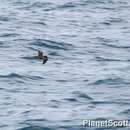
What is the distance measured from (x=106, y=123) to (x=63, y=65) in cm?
545

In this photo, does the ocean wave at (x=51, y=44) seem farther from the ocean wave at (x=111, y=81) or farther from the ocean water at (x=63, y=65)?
the ocean wave at (x=111, y=81)

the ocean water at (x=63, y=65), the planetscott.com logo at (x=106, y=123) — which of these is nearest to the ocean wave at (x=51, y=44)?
the ocean water at (x=63, y=65)

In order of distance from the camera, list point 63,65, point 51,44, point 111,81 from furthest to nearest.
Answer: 1. point 51,44
2. point 63,65
3. point 111,81

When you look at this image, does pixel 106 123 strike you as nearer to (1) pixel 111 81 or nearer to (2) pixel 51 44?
(1) pixel 111 81

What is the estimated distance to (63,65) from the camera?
19.7 meters

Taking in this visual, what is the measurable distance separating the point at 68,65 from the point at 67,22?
7816mm

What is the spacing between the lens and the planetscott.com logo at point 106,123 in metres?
14.3

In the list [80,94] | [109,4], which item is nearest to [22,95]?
[80,94]

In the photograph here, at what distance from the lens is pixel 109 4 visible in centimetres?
3206

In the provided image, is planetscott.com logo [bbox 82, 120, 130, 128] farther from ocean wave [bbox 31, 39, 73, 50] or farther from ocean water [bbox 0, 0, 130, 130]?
ocean wave [bbox 31, 39, 73, 50]

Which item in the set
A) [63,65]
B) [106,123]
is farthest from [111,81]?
[106,123]

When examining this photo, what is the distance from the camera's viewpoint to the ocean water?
49.8 ft

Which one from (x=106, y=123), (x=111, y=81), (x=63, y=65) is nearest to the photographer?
(x=106, y=123)

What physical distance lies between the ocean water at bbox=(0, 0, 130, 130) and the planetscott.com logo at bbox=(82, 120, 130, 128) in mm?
183
